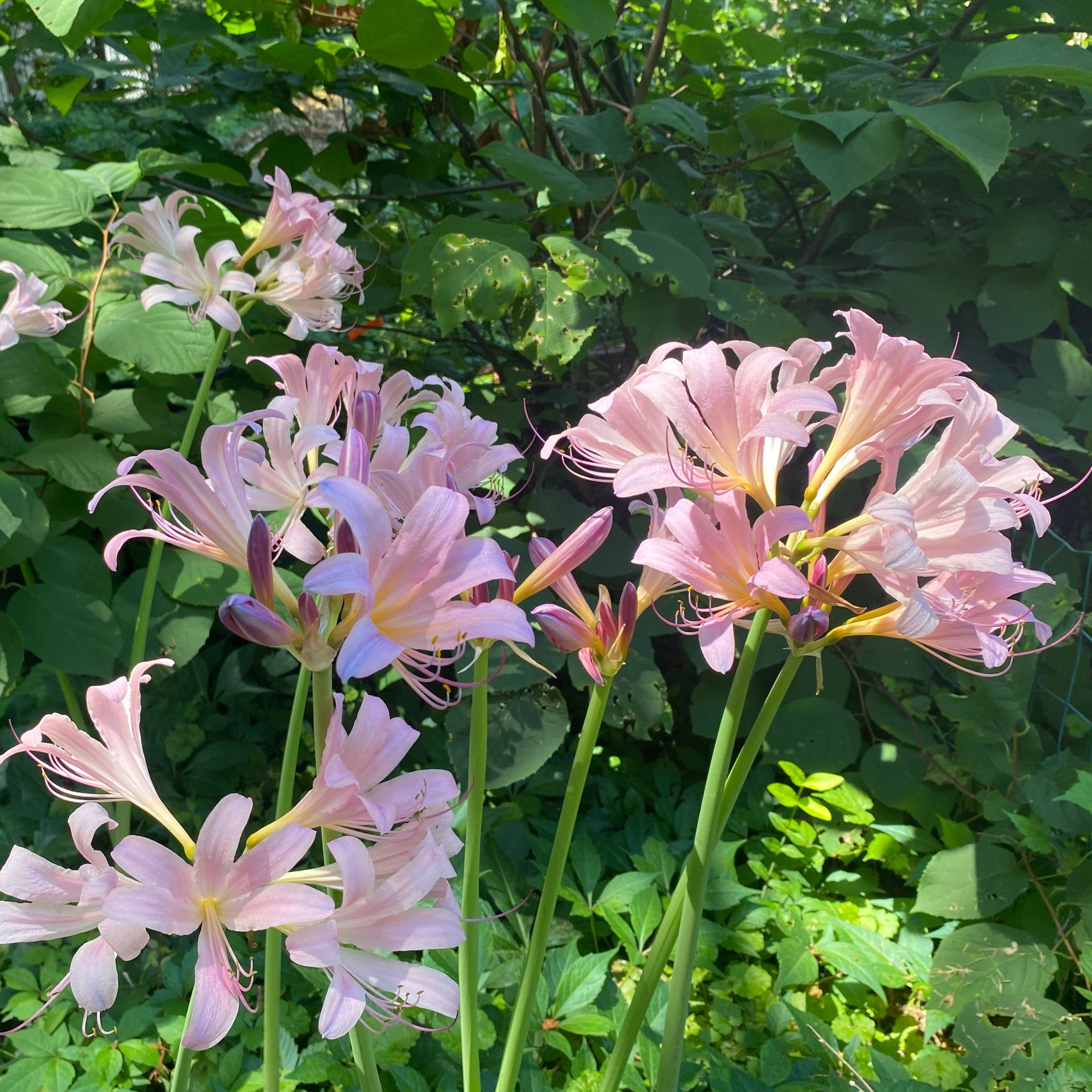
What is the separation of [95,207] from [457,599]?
1.79 meters

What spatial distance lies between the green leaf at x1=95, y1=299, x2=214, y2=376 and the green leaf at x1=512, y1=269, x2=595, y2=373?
0.61m

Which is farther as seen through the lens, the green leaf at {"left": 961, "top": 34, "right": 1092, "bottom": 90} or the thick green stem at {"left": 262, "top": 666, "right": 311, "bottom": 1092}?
the green leaf at {"left": 961, "top": 34, "right": 1092, "bottom": 90}

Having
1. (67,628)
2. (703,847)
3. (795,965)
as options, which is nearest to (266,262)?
(67,628)

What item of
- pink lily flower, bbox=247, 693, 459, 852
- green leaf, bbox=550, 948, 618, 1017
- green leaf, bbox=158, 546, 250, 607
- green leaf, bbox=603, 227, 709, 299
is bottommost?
green leaf, bbox=550, 948, 618, 1017

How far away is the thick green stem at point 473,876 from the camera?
79cm

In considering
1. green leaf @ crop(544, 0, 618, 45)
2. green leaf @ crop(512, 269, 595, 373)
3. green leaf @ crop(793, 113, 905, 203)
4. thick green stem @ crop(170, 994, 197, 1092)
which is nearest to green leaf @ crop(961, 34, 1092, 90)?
green leaf @ crop(793, 113, 905, 203)

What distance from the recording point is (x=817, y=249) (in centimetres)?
234

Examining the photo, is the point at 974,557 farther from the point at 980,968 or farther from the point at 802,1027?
the point at 980,968

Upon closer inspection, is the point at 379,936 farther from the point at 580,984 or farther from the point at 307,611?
the point at 580,984

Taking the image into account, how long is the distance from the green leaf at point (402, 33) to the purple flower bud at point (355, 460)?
149 centimetres

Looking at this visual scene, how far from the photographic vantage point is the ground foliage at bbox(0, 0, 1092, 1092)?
1.41m

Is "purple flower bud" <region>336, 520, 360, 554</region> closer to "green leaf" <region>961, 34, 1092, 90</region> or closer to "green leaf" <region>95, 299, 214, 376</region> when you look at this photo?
"green leaf" <region>95, 299, 214, 376</region>

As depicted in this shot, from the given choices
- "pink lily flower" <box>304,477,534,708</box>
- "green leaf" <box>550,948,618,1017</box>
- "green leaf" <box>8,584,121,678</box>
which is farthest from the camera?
"green leaf" <box>8,584,121,678</box>

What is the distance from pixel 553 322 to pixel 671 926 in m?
1.17
